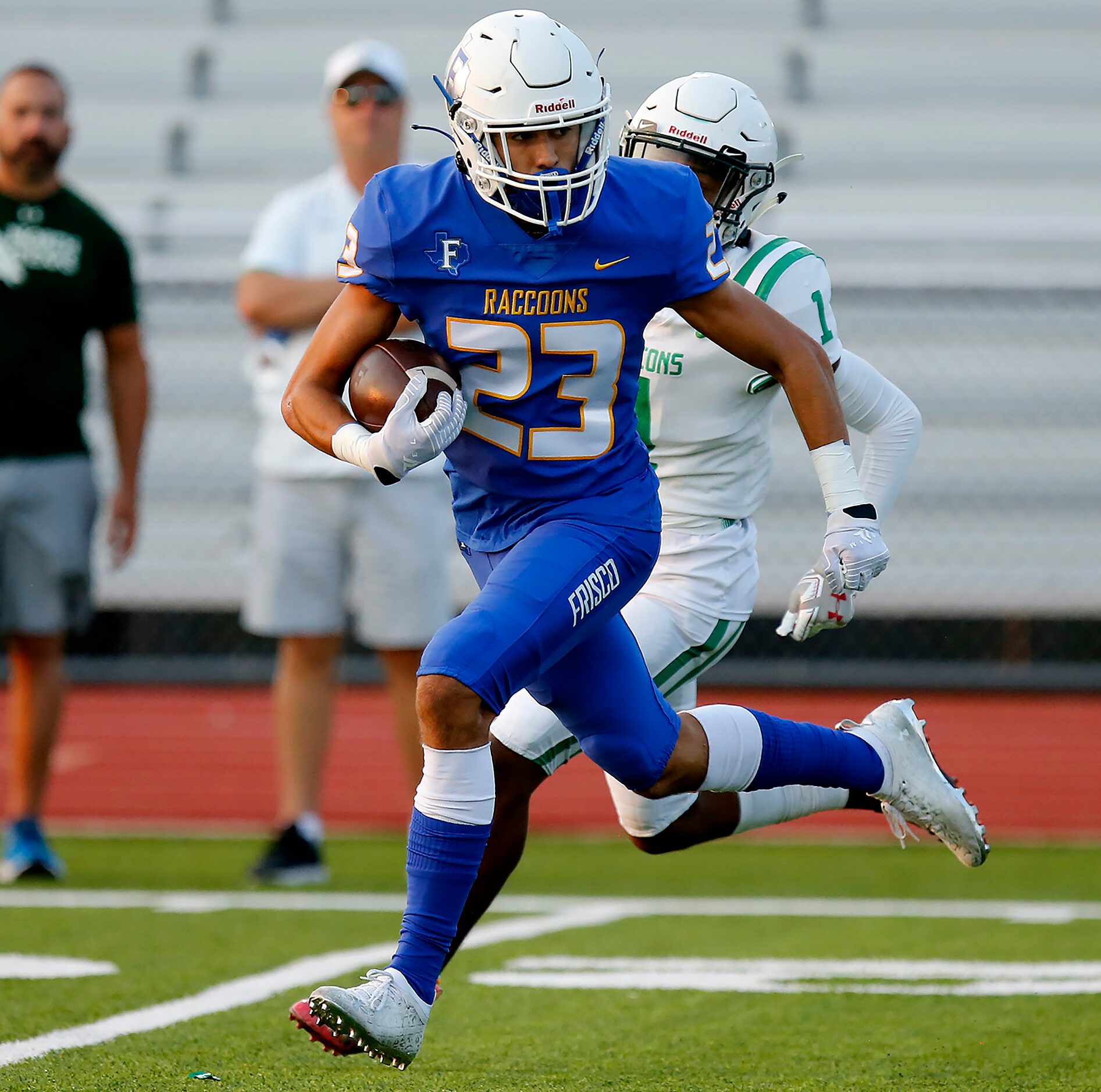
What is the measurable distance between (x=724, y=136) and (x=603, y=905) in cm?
205

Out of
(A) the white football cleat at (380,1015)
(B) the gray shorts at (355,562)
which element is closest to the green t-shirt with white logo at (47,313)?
(B) the gray shorts at (355,562)

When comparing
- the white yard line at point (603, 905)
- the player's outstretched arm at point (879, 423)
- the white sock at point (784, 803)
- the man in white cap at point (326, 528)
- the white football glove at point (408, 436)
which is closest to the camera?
the white football glove at point (408, 436)

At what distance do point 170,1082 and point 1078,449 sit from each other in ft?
19.4

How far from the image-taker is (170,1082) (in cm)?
250

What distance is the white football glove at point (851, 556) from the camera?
278 cm

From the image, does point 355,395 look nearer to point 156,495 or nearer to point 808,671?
point 808,671

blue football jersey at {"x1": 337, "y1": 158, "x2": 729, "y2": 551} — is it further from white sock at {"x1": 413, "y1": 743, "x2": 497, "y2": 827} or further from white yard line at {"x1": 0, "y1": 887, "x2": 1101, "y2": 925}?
white yard line at {"x1": 0, "y1": 887, "x2": 1101, "y2": 925}

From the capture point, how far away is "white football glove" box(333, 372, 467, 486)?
99.9 inches

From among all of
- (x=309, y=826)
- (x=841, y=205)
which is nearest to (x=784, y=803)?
(x=309, y=826)

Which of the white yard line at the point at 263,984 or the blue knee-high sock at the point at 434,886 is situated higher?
the blue knee-high sock at the point at 434,886

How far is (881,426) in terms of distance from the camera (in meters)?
3.28

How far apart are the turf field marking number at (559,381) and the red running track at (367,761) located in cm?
325

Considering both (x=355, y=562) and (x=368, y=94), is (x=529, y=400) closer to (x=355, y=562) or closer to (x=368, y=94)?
(x=355, y=562)

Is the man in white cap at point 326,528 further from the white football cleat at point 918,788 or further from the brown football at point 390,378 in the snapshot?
the brown football at point 390,378
